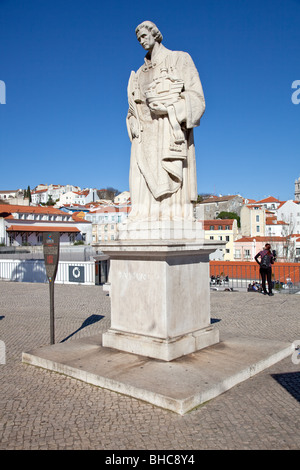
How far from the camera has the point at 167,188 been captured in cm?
525

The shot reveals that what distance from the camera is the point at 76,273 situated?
1583 cm

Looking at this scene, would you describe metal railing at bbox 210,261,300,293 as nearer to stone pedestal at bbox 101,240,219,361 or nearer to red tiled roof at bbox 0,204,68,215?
stone pedestal at bbox 101,240,219,361

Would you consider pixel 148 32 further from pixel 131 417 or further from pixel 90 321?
pixel 90 321

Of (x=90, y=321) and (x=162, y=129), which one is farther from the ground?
(x=162, y=129)

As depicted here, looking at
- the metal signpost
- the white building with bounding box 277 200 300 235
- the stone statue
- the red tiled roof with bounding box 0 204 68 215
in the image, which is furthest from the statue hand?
the white building with bounding box 277 200 300 235

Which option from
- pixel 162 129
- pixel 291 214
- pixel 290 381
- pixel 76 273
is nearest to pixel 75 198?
pixel 291 214

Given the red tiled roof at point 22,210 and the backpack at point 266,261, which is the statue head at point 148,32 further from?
the red tiled roof at point 22,210

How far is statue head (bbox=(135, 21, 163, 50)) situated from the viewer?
17.8 feet

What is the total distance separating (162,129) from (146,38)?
4.36 feet

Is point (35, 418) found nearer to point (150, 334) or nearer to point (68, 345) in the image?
point (150, 334)

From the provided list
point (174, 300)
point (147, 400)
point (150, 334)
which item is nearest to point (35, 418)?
point (147, 400)

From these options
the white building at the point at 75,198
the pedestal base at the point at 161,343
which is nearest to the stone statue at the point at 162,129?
the pedestal base at the point at 161,343

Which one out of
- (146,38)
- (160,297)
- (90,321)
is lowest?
(90,321)
